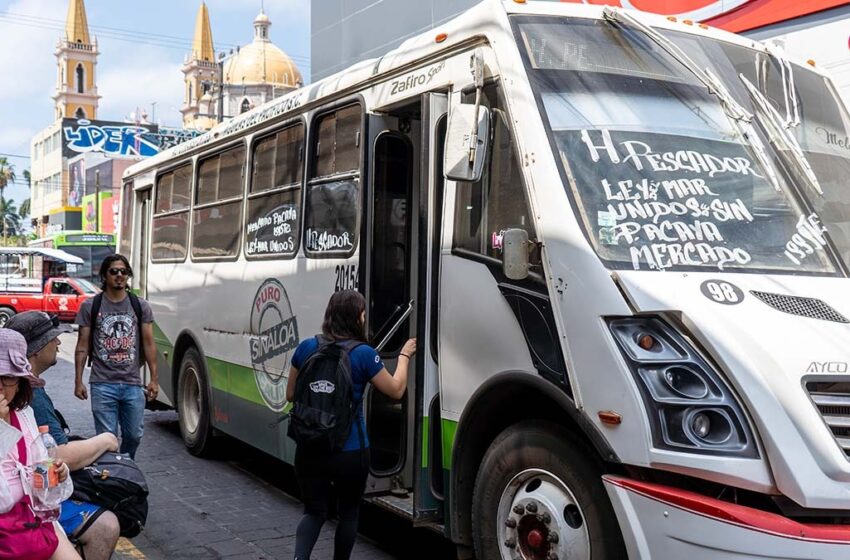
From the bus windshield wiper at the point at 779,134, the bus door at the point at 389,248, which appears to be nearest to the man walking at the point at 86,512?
the bus door at the point at 389,248

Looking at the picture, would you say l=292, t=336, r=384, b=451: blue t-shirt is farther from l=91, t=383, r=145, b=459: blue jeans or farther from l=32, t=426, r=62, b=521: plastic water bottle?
l=91, t=383, r=145, b=459: blue jeans

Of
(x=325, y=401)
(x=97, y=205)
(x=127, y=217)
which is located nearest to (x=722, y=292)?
(x=325, y=401)

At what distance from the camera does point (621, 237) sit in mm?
3928

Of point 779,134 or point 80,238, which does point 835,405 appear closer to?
point 779,134

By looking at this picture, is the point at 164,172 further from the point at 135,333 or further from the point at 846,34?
the point at 846,34

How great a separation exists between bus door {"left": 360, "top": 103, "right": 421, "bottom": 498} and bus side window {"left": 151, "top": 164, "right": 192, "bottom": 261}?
3.64m

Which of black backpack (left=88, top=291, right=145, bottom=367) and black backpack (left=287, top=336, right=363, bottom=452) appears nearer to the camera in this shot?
black backpack (left=287, top=336, right=363, bottom=452)

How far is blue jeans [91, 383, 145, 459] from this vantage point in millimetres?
6391

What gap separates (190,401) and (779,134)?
20.8ft

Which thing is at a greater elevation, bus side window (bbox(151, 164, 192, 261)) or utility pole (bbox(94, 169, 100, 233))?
utility pole (bbox(94, 169, 100, 233))

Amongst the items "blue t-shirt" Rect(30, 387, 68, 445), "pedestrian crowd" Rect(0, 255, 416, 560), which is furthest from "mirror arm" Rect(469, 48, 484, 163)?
"blue t-shirt" Rect(30, 387, 68, 445)

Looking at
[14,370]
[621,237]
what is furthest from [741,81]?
[14,370]

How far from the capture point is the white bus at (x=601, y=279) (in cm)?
338

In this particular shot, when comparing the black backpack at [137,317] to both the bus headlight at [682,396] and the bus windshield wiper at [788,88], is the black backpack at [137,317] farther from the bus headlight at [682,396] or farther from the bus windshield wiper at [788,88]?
the bus windshield wiper at [788,88]
